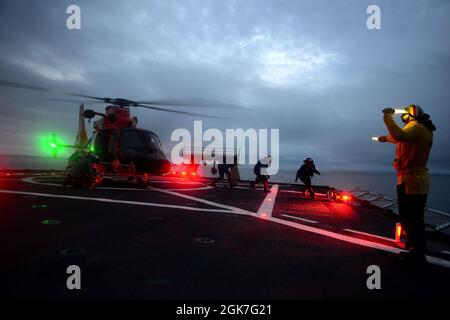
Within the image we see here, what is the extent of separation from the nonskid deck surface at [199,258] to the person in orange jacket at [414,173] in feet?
1.26

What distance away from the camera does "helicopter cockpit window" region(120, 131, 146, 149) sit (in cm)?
1327

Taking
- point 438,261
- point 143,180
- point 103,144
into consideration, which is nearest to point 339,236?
point 438,261

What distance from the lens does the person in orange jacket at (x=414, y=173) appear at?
3.69 m

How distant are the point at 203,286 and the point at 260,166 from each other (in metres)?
12.2

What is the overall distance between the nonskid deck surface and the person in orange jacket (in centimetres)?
38

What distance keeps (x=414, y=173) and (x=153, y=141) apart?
12.5 metres

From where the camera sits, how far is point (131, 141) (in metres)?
13.4

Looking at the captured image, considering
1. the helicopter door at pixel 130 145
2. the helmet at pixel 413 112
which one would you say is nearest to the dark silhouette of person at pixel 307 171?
the helicopter door at pixel 130 145

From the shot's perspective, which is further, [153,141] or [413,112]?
[153,141]

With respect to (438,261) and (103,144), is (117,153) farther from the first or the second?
(438,261)

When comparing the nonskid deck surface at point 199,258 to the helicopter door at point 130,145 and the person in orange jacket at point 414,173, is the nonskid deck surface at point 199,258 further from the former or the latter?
the helicopter door at point 130,145

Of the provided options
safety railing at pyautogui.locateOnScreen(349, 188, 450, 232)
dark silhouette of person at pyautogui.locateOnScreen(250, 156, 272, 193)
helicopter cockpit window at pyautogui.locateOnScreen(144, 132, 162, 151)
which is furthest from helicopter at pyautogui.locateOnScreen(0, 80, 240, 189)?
safety railing at pyautogui.locateOnScreen(349, 188, 450, 232)

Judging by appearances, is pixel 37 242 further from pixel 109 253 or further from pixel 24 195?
pixel 24 195

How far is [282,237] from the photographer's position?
484cm
